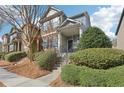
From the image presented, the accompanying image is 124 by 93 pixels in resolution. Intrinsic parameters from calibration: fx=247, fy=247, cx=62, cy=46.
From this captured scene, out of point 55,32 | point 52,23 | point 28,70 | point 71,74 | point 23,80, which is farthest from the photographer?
point 52,23

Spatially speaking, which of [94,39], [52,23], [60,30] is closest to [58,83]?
[94,39]

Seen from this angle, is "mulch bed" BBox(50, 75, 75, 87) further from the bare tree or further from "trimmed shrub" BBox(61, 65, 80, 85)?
the bare tree

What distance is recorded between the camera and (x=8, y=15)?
10.2 metres

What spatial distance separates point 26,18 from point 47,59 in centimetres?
197

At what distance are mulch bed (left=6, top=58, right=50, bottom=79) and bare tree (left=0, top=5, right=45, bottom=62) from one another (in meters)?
0.74

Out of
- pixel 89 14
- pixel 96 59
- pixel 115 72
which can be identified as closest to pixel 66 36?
pixel 89 14

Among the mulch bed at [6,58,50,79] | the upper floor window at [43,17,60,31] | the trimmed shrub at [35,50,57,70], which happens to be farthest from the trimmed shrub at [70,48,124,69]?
the upper floor window at [43,17,60,31]

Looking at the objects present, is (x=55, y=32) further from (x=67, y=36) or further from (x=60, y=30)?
(x=67, y=36)

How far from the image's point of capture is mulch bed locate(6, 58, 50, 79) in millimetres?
9359

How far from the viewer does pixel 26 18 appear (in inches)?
413
